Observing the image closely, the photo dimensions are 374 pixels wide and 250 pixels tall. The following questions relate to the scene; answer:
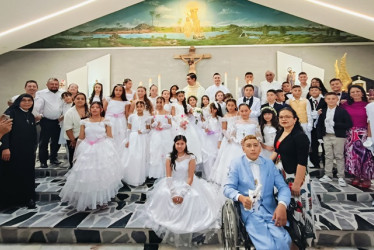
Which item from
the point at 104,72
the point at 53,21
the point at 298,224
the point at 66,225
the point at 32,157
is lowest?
the point at 66,225

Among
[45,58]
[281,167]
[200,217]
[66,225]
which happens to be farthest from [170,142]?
[45,58]

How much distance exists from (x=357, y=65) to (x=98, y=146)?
36.3 feet

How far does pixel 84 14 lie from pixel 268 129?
902 centimetres

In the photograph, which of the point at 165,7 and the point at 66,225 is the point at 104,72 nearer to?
the point at 165,7

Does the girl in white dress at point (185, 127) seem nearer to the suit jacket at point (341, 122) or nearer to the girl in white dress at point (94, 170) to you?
the girl in white dress at point (94, 170)

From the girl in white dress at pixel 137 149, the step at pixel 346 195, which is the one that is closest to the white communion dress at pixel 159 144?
the girl in white dress at pixel 137 149

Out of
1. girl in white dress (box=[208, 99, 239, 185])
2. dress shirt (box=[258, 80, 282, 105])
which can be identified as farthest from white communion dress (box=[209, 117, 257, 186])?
dress shirt (box=[258, 80, 282, 105])

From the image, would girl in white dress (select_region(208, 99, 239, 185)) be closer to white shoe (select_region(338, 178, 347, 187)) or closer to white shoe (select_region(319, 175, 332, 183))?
white shoe (select_region(319, 175, 332, 183))

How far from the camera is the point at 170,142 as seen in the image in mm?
4691

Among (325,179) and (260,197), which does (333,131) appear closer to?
(325,179)

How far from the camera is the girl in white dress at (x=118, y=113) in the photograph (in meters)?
4.84

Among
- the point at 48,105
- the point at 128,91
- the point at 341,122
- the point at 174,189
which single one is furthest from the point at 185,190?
the point at 48,105

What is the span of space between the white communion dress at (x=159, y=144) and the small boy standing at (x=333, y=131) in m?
2.91

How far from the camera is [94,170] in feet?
11.4
